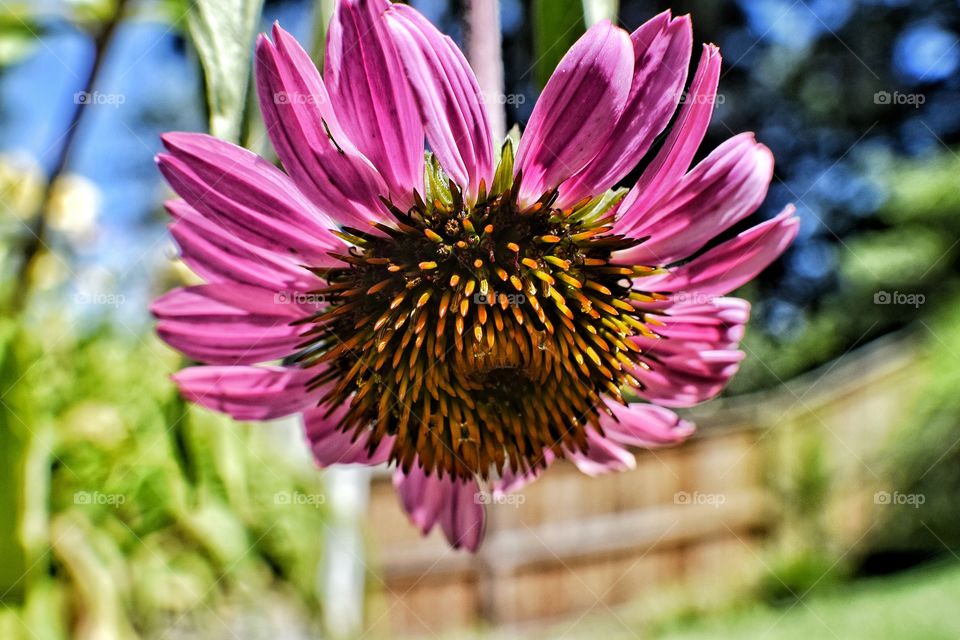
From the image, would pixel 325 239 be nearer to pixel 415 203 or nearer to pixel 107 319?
pixel 415 203

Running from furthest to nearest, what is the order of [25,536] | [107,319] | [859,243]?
[859,243] → [107,319] → [25,536]

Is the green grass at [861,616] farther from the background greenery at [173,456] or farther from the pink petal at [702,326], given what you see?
the pink petal at [702,326]

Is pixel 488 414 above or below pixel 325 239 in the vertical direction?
below

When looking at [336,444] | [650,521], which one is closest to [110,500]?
[336,444]

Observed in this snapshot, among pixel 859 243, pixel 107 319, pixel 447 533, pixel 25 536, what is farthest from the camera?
pixel 859 243

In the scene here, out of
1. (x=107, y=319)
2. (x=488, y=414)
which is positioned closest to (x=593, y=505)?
(x=107, y=319)

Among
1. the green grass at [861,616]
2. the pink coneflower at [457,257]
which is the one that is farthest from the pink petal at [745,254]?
the green grass at [861,616]
